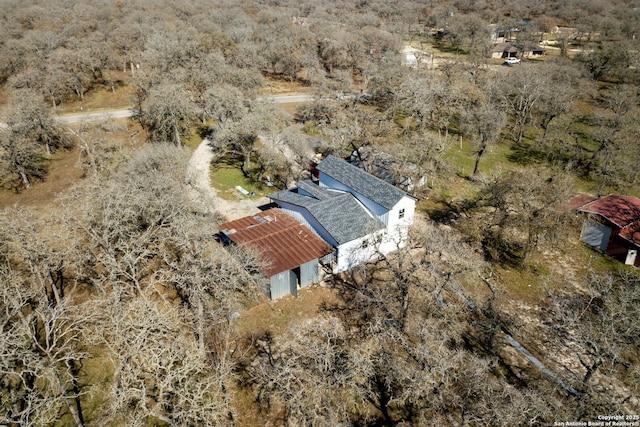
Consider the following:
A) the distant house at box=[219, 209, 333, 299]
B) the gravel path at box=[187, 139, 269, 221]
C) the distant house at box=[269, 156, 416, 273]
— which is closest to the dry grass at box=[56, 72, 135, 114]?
the gravel path at box=[187, 139, 269, 221]

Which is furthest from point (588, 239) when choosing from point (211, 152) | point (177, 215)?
point (211, 152)

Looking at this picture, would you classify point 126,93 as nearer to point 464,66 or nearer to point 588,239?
point 464,66

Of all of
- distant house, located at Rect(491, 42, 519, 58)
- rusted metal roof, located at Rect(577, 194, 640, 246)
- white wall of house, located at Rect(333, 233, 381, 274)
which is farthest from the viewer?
distant house, located at Rect(491, 42, 519, 58)

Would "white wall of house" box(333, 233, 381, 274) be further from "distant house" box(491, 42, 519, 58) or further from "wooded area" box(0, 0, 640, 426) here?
"distant house" box(491, 42, 519, 58)

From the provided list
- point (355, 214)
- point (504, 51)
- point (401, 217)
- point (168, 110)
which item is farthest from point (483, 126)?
point (504, 51)

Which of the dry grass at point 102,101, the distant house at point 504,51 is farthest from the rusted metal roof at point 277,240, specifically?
the distant house at point 504,51

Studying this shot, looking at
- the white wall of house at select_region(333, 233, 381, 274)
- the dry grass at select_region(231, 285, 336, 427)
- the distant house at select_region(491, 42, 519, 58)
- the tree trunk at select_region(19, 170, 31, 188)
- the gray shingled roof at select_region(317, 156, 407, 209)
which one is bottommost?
the dry grass at select_region(231, 285, 336, 427)
